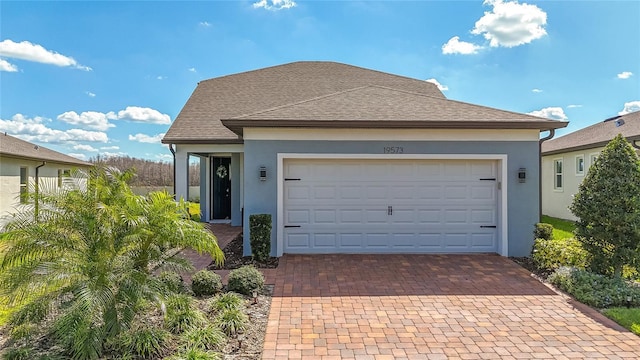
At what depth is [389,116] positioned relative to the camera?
8.05 m

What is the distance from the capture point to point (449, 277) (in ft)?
21.7

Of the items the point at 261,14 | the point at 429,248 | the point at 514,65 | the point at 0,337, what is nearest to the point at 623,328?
the point at 429,248

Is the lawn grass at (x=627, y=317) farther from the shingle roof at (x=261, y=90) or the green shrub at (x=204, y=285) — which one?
the shingle roof at (x=261, y=90)

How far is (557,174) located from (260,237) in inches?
590

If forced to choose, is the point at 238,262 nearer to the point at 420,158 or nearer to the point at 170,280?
the point at 170,280

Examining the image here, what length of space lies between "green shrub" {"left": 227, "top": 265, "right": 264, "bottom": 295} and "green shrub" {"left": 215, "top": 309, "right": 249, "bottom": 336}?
0.97m

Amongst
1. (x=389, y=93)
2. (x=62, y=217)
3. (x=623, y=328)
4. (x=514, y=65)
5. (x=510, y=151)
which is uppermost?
(x=514, y=65)

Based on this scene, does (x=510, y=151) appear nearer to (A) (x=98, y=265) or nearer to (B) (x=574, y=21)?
(B) (x=574, y=21)

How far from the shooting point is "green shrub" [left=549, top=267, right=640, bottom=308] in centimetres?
525

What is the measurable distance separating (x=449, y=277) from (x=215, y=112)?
1046 cm

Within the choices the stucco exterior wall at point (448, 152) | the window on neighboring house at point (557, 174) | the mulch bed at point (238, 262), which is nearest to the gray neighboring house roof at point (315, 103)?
the stucco exterior wall at point (448, 152)

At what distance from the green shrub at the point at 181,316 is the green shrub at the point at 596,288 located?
573 centimetres

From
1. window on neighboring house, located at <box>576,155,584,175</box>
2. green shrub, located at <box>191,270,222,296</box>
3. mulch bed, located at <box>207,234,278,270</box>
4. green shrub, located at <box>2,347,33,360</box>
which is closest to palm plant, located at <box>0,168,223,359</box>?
green shrub, located at <box>2,347,33,360</box>

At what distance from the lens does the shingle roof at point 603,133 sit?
12967 millimetres
